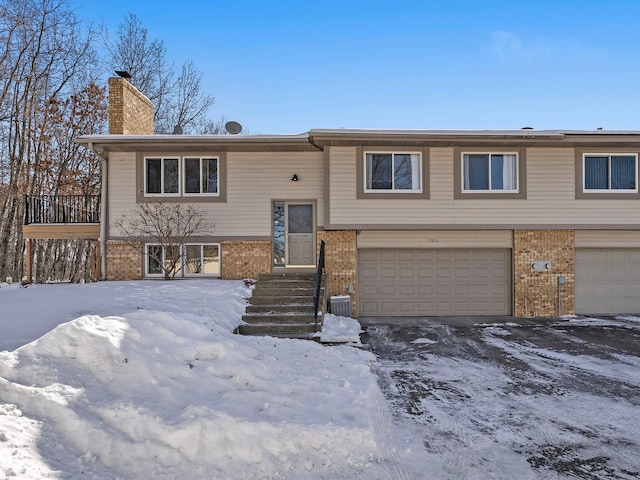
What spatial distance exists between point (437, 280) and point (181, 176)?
8261mm

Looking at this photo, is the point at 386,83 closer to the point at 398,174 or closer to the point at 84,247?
the point at 398,174

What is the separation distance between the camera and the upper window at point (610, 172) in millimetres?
11492

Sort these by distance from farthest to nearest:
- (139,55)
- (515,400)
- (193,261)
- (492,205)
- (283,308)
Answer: (139,55), (193,261), (492,205), (283,308), (515,400)

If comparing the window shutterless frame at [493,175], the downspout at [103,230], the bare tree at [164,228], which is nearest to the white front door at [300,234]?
the bare tree at [164,228]

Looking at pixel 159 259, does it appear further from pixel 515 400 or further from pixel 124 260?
pixel 515 400

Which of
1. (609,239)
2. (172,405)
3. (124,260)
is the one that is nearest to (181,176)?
(124,260)

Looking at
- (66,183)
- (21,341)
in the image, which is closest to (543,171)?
(21,341)

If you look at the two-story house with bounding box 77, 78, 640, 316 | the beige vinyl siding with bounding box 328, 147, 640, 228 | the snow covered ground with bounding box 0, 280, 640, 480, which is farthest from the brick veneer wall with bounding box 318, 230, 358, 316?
the snow covered ground with bounding box 0, 280, 640, 480

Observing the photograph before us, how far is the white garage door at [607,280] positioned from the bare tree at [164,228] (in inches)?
442

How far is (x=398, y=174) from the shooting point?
11320 mm

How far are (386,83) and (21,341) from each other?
18.0 metres

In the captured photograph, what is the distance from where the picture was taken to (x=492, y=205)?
37.2 ft

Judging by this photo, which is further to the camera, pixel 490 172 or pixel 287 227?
pixel 287 227

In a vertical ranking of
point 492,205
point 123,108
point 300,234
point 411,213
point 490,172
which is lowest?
point 300,234
